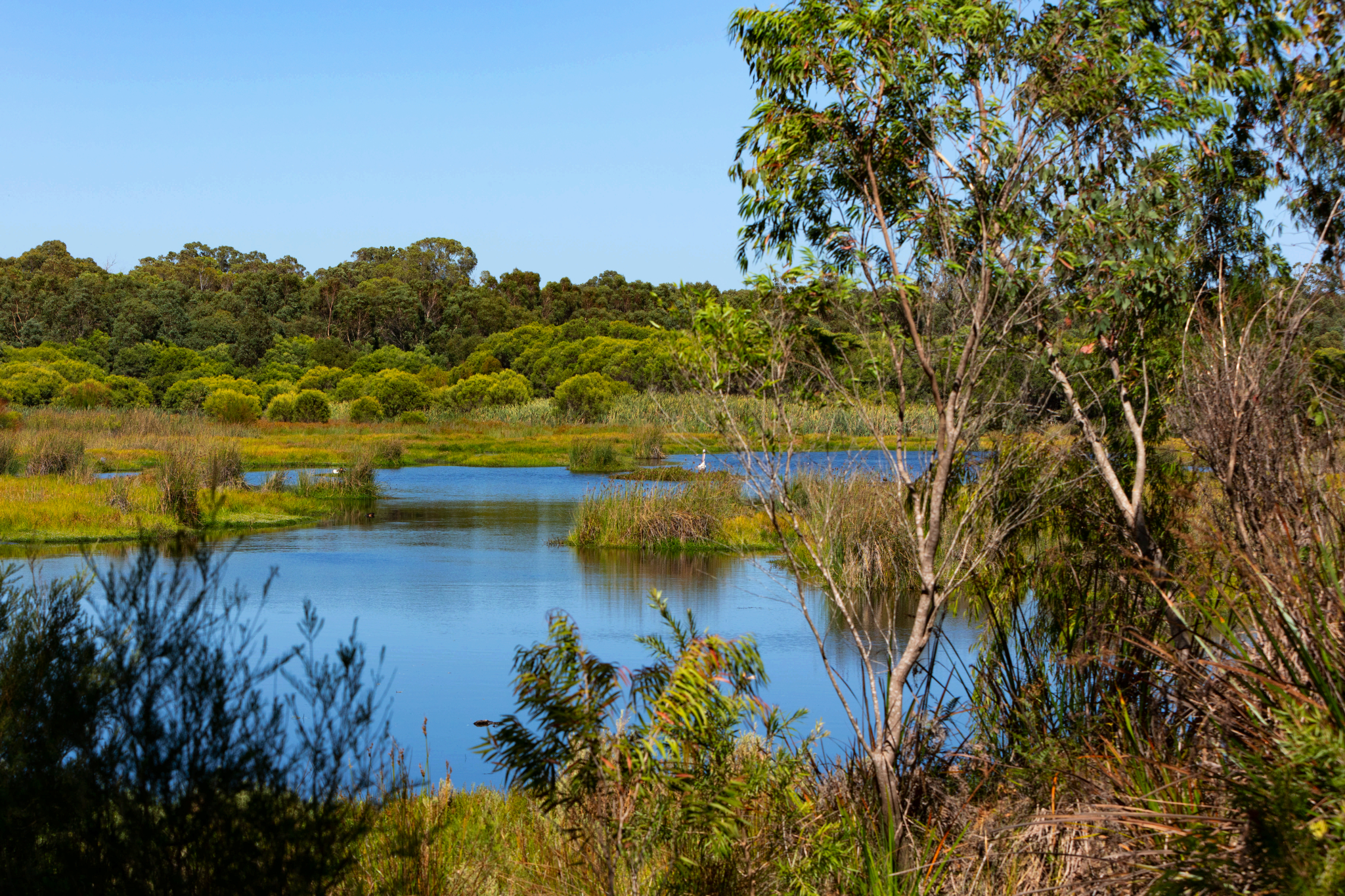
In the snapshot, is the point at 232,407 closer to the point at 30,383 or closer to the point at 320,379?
the point at 30,383

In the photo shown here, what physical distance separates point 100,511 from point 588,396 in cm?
3245

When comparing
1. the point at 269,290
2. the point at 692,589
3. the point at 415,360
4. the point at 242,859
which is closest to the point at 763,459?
the point at 242,859

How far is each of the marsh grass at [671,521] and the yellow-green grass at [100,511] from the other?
5.48 metres

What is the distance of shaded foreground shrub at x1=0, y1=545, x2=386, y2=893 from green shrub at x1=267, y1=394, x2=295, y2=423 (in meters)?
45.0

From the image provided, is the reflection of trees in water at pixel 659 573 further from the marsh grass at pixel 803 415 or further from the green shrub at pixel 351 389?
the green shrub at pixel 351 389

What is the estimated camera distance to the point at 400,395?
168 feet

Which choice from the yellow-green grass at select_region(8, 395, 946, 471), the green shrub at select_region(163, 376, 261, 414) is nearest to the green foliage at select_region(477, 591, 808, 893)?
the yellow-green grass at select_region(8, 395, 946, 471)

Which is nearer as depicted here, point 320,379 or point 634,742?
point 634,742

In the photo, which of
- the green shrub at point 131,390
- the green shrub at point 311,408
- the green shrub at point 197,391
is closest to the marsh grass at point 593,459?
the green shrub at point 311,408

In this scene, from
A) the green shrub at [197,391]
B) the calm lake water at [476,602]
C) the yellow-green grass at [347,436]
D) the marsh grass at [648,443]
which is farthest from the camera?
the green shrub at [197,391]

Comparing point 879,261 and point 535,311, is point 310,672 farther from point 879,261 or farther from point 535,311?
point 535,311

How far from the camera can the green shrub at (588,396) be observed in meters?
48.6

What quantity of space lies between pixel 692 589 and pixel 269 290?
6168 centimetres

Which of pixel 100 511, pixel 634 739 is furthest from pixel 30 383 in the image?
pixel 634 739
